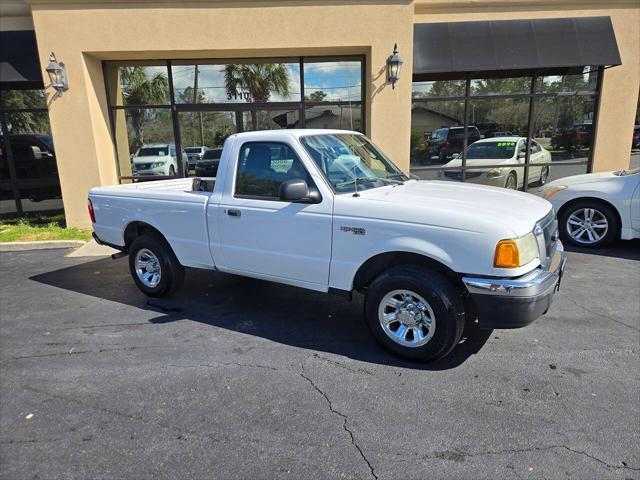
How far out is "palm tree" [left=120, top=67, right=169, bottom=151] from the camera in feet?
32.8

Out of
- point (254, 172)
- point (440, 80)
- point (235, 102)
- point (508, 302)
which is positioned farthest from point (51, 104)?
point (508, 302)

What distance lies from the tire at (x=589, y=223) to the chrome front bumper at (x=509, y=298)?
14.6 ft

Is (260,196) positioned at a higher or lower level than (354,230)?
higher

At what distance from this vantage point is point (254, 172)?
14.7 feet

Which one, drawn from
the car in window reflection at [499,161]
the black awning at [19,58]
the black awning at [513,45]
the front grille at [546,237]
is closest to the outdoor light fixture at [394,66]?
the black awning at [513,45]

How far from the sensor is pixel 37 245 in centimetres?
822

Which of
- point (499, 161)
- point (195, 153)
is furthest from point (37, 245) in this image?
point (499, 161)

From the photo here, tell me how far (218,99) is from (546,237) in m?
8.24

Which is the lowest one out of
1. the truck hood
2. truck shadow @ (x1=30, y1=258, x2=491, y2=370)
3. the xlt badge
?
truck shadow @ (x1=30, y1=258, x2=491, y2=370)

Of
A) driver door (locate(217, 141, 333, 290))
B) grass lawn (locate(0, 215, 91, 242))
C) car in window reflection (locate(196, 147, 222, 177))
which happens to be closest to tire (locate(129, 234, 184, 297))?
driver door (locate(217, 141, 333, 290))

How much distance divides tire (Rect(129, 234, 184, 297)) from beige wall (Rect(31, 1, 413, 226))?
4744 millimetres

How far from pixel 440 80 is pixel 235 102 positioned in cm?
463

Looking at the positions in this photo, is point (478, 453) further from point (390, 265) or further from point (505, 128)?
point (505, 128)

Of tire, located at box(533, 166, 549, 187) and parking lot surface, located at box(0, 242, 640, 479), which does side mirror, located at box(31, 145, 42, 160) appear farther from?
tire, located at box(533, 166, 549, 187)
